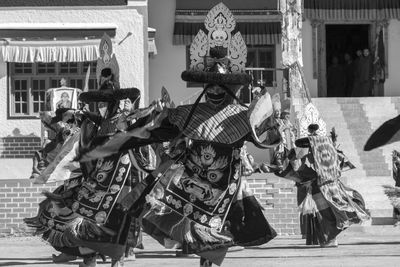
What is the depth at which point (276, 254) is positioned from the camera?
16219 millimetres

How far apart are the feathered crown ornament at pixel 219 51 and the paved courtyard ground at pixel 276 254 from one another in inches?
130

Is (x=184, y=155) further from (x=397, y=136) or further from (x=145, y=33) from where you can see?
(x=145, y=33)

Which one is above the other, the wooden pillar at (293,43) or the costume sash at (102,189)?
the wooden pillar at (293,43)

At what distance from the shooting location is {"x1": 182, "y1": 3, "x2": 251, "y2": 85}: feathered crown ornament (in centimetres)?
1150

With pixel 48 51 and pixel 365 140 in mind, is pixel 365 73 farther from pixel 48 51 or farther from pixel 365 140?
pixel 48 51

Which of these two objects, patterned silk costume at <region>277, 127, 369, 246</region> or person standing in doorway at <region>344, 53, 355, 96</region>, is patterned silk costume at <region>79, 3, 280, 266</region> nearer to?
patterned silk costume at <region>277, 127, 369, 246</region>

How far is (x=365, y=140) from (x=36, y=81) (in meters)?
7.10

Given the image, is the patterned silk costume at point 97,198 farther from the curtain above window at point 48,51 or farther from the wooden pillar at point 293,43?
the wooden pillar at point 293,43

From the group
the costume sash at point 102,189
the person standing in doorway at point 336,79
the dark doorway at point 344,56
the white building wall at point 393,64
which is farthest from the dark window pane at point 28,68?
the costume sash at point 102,189

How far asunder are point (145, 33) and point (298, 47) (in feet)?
10.7

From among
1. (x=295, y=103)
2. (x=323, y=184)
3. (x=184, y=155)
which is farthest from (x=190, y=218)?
(x=295, y=103)

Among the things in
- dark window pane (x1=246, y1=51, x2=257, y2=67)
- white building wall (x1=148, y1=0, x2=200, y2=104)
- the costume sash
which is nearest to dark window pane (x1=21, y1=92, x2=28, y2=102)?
white building wall (x1=148, y1=0, x2=200, y2=104)

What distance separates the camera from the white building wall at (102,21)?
27250 millimetres

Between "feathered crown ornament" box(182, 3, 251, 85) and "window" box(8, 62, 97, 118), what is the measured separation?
15.6 meters
